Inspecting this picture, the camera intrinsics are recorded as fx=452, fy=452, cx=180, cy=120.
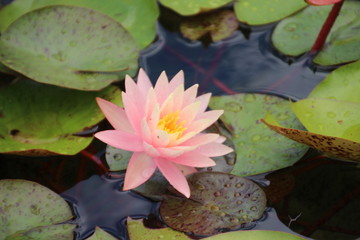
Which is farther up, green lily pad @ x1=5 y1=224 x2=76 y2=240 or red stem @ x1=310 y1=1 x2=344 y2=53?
red stem @ x1=310 y1=1 x2=344 y2=53

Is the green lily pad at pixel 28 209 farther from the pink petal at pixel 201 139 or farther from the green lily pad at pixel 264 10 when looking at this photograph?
the green lily pad at pixel 264 10

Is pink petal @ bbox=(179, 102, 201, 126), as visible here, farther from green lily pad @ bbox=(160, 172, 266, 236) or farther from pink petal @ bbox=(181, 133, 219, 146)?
green lily pad @ bbox=(160, 172, 266, 236)

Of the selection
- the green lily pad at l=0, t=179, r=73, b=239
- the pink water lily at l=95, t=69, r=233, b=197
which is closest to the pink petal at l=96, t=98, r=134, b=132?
the pink water lily at l=95, t=69, r=233, b=197

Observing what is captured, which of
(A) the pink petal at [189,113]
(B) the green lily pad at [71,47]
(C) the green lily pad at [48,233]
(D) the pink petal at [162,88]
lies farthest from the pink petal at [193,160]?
(B) the green lily pad at [71,47]

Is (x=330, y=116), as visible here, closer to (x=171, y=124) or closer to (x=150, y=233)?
(x=171, y=124)

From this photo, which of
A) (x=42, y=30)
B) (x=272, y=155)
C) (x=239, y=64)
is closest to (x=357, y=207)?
(x=272, y=155)

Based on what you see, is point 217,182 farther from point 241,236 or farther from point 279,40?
point 279,40

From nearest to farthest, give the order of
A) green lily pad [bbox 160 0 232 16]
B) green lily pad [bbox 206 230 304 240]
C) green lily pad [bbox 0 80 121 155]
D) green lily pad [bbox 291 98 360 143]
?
green lily pad [bbox 206 230 304 240]
green lily pad [bbox 291 98 360 143]
green lily pad [bbox 0 80 121 155]
green lily pad [bbox 160 0 232 16]
